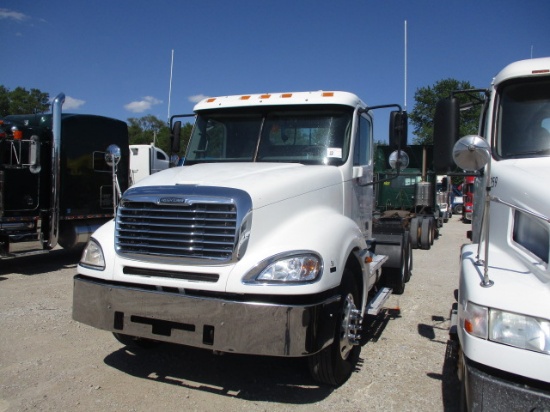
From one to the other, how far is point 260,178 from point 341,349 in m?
1.49

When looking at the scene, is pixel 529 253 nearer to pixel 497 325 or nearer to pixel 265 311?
pixel 497 325

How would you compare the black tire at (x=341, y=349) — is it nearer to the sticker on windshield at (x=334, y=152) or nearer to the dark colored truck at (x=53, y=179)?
the sticker on windshield at (x=334, y=152)

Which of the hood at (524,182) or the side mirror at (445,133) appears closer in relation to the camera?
the hood at (524,182)

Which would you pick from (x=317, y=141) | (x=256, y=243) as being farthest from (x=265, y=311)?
(x=317, y=141)

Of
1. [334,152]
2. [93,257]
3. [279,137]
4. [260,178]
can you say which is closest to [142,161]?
[279,137]

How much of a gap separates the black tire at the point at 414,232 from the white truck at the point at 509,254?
753 cm

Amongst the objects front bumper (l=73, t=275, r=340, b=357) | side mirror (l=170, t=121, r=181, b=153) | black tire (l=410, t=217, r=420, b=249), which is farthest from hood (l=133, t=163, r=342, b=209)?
black tire (l=410, t=217, r=420, b=249)

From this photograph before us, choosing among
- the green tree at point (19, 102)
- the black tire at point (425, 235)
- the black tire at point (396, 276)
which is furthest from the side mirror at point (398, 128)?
the green tree at point (19, 102)

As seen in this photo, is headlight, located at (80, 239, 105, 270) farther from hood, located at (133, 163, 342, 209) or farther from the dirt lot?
the dirt lot

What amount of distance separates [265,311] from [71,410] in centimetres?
165

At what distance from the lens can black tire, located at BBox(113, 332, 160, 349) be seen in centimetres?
422

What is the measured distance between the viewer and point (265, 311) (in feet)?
9.68

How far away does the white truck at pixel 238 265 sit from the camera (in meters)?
3.00

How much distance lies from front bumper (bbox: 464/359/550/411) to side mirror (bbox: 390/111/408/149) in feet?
9.07
